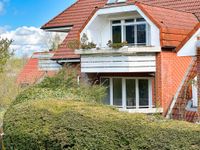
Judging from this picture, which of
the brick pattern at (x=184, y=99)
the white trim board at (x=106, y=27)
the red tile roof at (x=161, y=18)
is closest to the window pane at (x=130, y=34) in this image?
the white trim board at (x=106, y=27)

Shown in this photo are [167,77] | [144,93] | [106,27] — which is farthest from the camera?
[106,27]

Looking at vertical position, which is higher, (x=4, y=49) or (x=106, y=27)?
(x=106, y=27)

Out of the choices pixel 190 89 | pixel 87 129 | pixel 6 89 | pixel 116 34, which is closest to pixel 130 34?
pixel 116 34

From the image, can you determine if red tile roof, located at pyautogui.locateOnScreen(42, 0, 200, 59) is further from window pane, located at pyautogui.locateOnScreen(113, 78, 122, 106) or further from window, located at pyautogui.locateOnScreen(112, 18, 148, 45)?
window pane, located at pyautogui.locateOnScreen(113, 78, 122, 106)

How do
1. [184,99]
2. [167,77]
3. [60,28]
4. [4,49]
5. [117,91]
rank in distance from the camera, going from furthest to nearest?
[60,28], [117,91], [167,77], [184,99], [4,49]

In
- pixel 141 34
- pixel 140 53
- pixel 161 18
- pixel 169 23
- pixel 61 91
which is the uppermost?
pixel 161 18

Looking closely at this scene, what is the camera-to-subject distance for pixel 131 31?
26.7 metres

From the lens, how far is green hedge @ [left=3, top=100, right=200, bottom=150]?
10000mm

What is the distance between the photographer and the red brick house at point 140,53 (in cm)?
2445

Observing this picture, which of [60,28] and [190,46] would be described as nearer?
[190,46]

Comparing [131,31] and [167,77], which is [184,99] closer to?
[167,77]

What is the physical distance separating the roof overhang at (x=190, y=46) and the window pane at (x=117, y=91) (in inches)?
315

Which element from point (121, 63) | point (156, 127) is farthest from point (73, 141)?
point (121, 63)

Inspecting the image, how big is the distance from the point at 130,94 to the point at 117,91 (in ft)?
3.62
